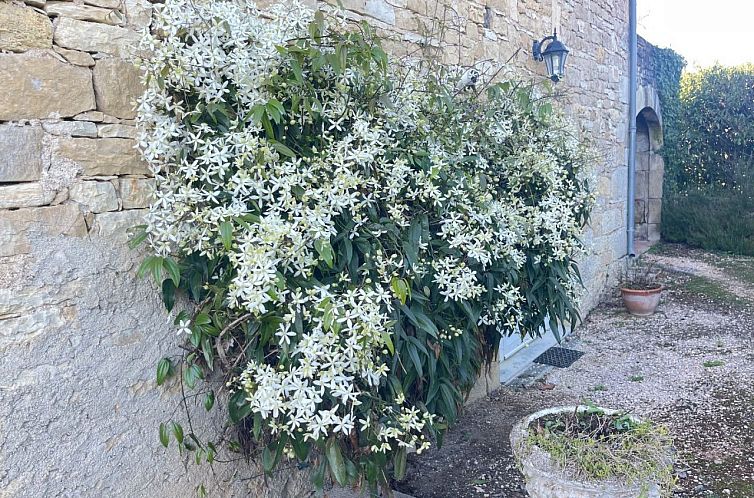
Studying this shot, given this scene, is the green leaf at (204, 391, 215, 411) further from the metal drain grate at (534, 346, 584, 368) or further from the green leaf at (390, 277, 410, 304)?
the metal drain grate at (534, 346, 584, 368)

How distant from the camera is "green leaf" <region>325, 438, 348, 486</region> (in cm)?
204

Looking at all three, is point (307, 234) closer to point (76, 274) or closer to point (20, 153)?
point (76, 274)

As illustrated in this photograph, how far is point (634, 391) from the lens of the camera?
4230 millimetres

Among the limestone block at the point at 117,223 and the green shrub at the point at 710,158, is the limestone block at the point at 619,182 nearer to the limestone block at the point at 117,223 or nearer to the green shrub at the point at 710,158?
the green shrub at the point at 710,158

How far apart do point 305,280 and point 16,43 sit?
1.11 metres

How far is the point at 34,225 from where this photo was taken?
177 centimetres

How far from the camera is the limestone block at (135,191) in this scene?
2004 mm

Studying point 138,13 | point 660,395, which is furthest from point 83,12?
point 660,395

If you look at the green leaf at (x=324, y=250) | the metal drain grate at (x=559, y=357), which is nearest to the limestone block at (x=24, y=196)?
the green leaf at (x=324, y=250)

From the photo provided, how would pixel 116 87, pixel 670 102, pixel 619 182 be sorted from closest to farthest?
pixel 116 87
pixel 619 182
pixel 670 102

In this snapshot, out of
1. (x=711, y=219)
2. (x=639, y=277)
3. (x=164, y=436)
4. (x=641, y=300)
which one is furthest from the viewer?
(x=711, y=219)

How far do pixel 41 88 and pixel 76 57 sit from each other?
161 mm

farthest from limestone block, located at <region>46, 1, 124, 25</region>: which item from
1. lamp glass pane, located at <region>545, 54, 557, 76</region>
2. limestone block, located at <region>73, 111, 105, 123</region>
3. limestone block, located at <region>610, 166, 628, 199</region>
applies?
limestone block, located at <region>610, 166, 628, 199</region>

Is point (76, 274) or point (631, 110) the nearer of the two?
point (76, 274)
